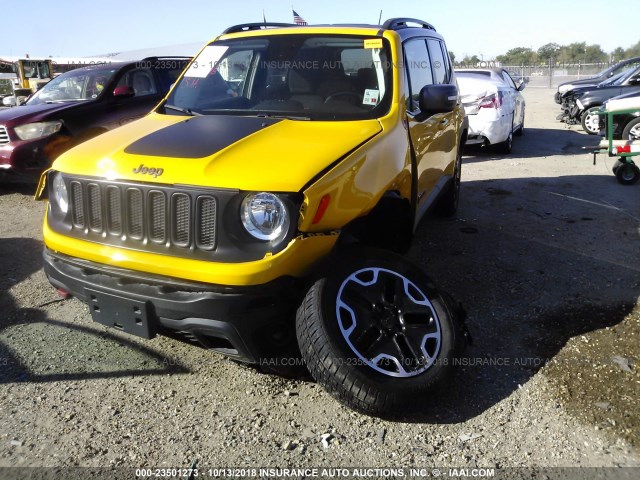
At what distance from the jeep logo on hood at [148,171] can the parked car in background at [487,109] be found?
777 centimetres

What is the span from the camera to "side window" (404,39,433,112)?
4129mm

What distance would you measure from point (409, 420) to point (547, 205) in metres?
5.00

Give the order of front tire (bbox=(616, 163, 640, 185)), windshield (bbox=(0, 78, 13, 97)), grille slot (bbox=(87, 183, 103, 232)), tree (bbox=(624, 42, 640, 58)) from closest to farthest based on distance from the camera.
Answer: grille slot (bbox=(87, 183, 103, 232))
front tire (bbox=(616, 163, 640, 185))
windshield (bbox=(0, 78, 13, 97))
tree (bbox=(624, 42, 640, 58))

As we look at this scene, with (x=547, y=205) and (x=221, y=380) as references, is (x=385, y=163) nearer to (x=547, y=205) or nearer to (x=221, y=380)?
(x=221, y=380)

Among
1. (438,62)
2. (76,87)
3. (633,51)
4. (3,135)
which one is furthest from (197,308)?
(633,51)

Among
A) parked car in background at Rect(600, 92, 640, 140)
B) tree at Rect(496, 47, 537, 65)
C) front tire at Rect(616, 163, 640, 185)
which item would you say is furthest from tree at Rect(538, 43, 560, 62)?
front tire at Rect(616, 163, 640, 185)

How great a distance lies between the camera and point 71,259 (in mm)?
3020

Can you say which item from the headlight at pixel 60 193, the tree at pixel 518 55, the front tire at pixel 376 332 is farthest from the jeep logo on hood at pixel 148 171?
the tree at pixel 518 55

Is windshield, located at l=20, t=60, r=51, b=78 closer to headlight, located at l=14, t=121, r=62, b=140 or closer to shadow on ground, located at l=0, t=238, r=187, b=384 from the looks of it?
headlight, located at l=14, t=121, r=62, b=140

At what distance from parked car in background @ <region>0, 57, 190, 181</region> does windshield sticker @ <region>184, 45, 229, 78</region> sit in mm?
3586

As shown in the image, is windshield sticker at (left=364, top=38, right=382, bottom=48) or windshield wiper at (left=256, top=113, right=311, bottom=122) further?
windshield sticker at (left=364, top=38, right=382, bottom=48)

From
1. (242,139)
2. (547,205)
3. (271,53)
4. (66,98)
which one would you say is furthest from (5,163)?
(547,205)

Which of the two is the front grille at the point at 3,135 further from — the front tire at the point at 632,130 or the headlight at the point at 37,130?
the front tire at the point at 632,130

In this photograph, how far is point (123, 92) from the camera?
25.5ft
